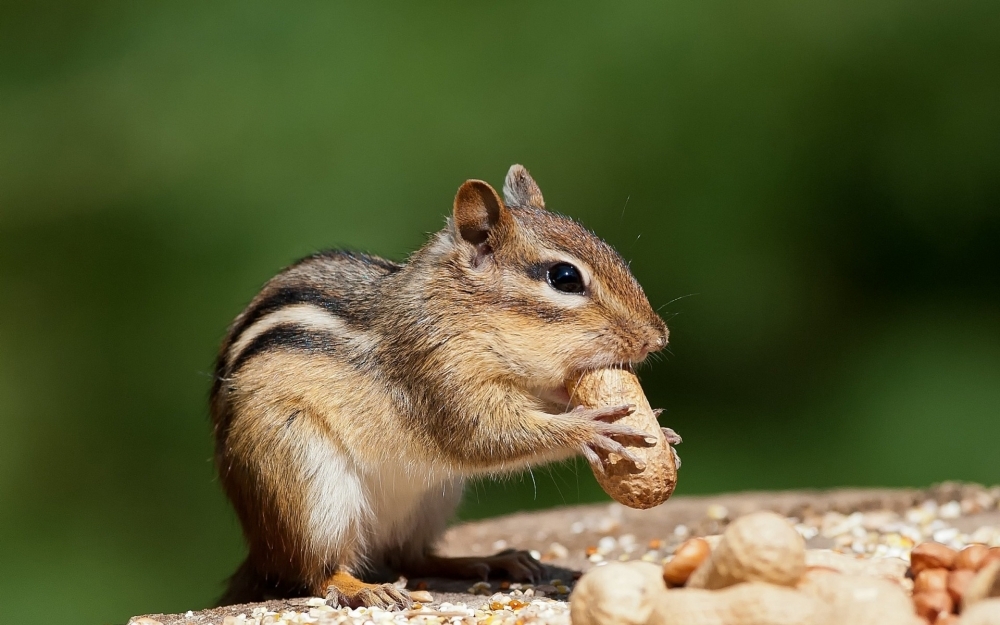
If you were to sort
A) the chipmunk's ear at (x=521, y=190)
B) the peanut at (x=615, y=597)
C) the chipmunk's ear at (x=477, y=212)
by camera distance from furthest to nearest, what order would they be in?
the chipmunk's ear at (x=521, y=190)
the chipmunk's ear at (x=477, y=212)
the peanut at (x=615, y=597)

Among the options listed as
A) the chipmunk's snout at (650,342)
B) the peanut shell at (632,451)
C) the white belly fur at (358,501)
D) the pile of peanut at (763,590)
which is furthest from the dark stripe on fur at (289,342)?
the pile of peanut at (763,590)

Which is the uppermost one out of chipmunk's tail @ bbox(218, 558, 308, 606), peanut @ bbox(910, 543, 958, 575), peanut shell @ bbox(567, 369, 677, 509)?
peanut shell @ bbox(567, 369, 677, 509)

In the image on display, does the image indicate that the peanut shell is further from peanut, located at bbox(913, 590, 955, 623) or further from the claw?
peanut, located at bbox(913, 590, 955, 623)

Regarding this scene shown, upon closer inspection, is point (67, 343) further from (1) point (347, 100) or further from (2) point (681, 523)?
(2) point (681, 523)

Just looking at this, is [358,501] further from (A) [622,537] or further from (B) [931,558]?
(B) [931,558]

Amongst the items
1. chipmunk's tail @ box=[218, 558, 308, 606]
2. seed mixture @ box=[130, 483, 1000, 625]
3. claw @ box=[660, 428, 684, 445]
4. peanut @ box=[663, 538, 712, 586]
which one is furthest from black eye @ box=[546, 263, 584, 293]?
chipmunk's tail @ box=[218, 558, 308, 606]

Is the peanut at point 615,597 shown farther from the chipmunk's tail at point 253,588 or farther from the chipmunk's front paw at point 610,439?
the chipmunk's tail at point 253,588
